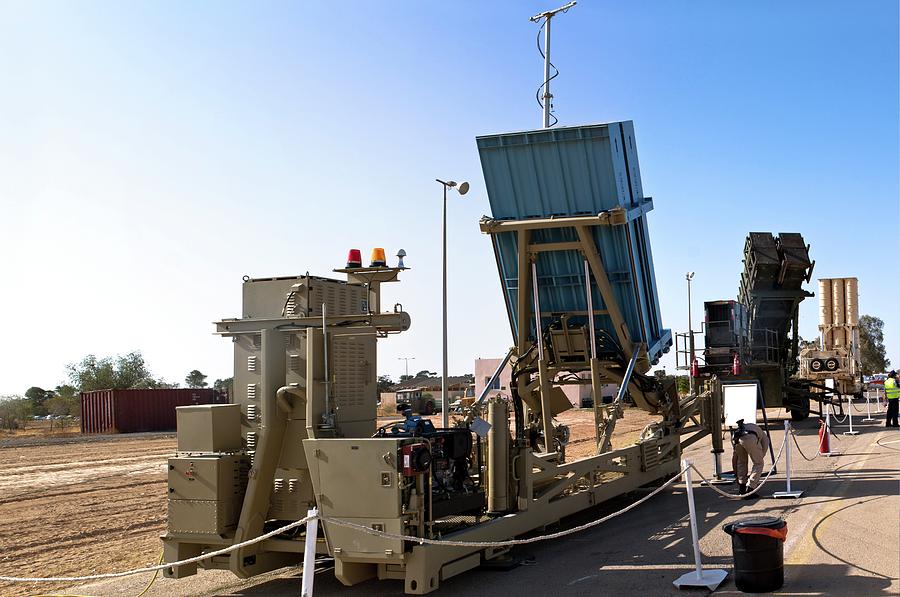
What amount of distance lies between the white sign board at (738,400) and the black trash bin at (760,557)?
8.38m

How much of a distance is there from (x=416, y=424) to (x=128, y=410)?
41.9 metres

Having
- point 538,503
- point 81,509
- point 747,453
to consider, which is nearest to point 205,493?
point 538,503

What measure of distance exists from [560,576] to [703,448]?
14902 mm

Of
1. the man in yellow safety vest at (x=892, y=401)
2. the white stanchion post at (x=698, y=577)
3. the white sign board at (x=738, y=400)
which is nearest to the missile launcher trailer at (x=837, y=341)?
the man in yellow safety vest at (x=892, y=401)

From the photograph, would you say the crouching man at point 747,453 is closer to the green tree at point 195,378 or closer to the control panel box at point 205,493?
the control panel box at point 205,493

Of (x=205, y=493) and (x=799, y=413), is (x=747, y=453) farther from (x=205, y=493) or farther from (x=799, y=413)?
(x=799, y=413)

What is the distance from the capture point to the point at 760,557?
719cm

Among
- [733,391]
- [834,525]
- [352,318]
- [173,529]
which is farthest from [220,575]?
[733,391]

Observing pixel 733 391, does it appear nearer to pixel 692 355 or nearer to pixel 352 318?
pixel 692 355

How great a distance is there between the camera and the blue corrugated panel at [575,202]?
11.4 meters

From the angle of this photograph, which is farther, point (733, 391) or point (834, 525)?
point (733, 391)

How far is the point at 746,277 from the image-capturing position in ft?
82.3

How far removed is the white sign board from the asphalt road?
8.29 feet

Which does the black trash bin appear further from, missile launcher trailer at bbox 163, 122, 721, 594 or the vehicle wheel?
the vehicle wheel
